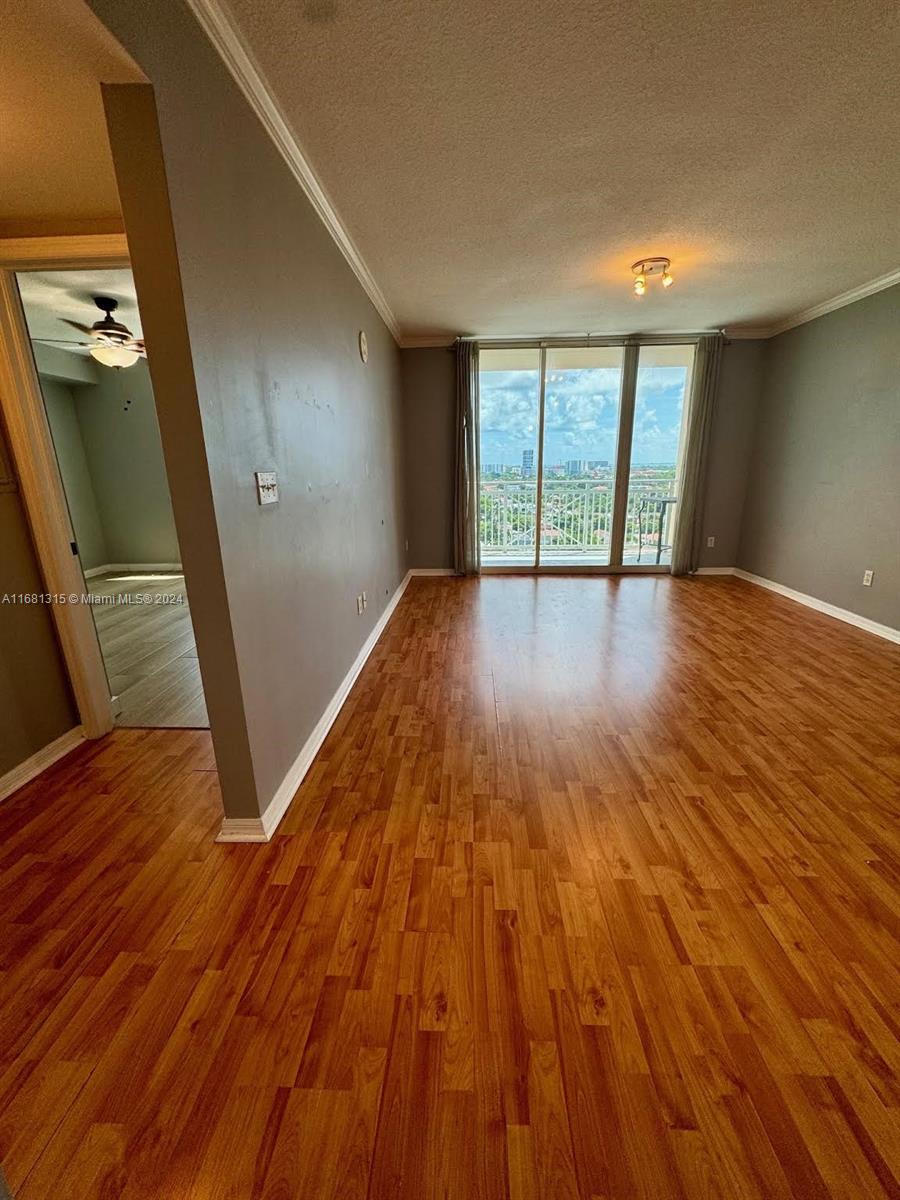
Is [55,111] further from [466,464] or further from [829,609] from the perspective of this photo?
[829,609]

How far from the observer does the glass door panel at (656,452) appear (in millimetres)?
4871

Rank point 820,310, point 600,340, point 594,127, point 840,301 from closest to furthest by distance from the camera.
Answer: point 594,127 < point 840,301 < point 820,310 < point 600,340

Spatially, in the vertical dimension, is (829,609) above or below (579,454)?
below

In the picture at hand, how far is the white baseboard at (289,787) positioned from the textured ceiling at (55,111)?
80.5 inches

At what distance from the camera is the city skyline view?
487cm

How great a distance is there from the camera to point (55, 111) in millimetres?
1164

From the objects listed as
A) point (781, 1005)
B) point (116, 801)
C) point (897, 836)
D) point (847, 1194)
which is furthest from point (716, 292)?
point (116, 801)

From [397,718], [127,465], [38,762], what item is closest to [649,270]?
[397,718]

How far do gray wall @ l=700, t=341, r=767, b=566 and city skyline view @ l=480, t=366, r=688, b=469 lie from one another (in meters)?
0.42

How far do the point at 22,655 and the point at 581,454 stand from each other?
5073 mm

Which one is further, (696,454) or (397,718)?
(696,454)

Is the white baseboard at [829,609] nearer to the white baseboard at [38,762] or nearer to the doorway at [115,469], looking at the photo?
the doorway at [115,469]

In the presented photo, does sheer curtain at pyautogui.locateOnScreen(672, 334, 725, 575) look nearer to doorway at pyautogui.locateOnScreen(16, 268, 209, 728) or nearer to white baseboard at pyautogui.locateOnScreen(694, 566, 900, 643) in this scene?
white baseboard at pyautogui.locateOnScreen(694, 566, 900, 643)

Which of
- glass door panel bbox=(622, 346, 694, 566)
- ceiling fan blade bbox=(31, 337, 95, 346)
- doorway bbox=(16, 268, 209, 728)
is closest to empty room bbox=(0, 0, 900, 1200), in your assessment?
doorway bbox=(16, 268, 209, 728)
